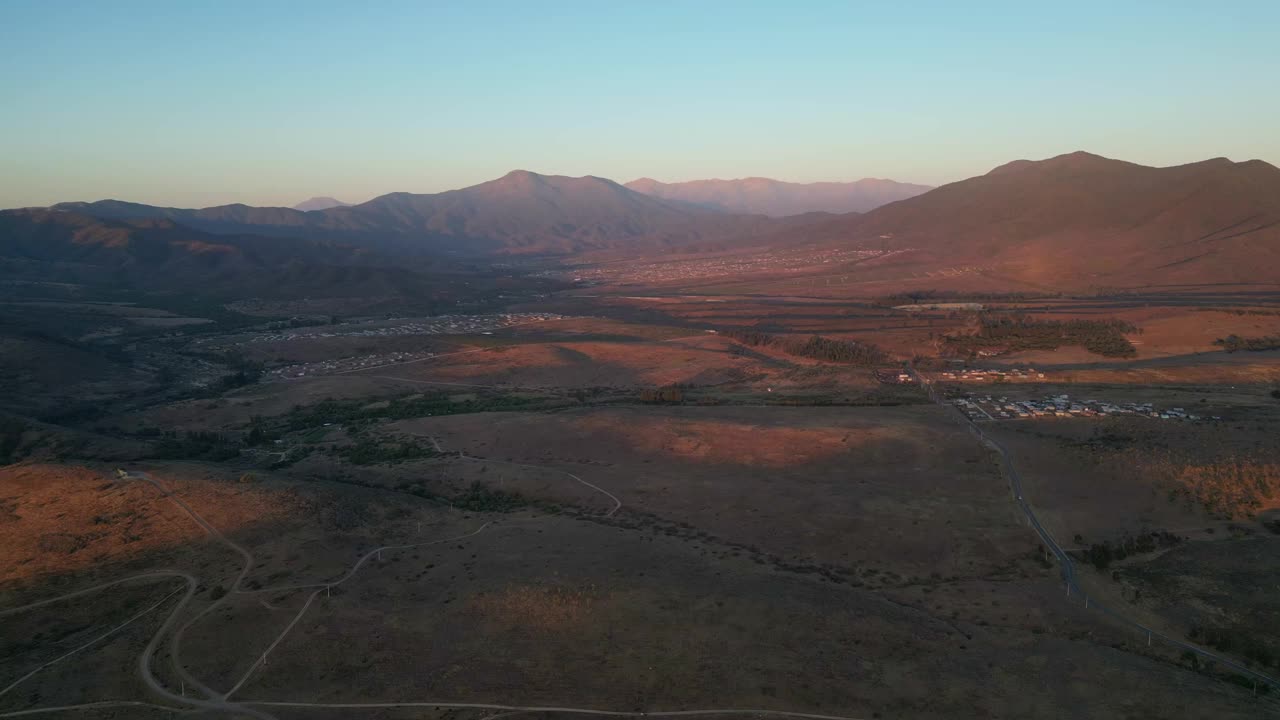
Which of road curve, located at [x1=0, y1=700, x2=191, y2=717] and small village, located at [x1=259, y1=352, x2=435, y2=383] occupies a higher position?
road curve, located at [x1=0, y1=700, x2=191, y2=717]

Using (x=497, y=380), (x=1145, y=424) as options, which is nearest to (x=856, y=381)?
(x=1145, y=424)

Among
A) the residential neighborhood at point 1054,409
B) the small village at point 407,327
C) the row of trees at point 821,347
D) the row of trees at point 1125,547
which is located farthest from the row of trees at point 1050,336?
the small village at point 407,327

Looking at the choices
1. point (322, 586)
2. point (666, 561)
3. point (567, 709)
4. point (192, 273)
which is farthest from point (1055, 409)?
point (192, 273)

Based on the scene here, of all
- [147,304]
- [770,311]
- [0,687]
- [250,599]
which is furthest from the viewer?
[147,304]

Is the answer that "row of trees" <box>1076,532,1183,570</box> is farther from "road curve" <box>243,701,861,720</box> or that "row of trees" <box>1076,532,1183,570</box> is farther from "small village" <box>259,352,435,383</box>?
"small village" <box>259,352,435,383</box>

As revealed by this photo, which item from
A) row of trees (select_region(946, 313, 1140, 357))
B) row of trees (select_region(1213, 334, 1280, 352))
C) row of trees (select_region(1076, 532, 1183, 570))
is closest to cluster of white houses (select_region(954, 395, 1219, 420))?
row of trees (select_region(1076, 532, 1183, 570))

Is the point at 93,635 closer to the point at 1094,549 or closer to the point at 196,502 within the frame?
the point at 196,502
